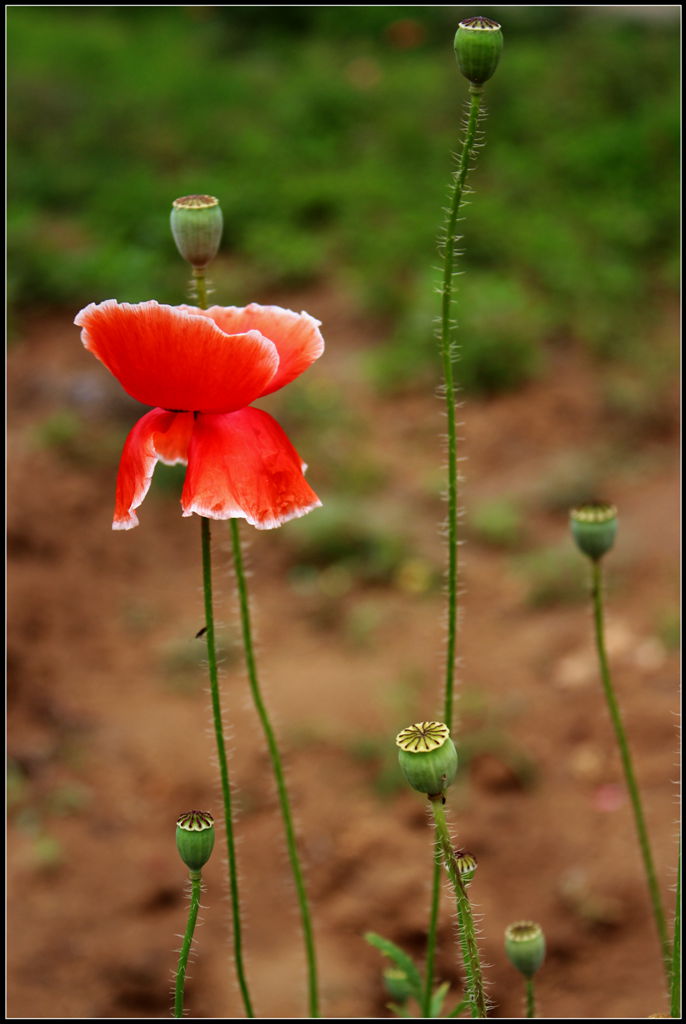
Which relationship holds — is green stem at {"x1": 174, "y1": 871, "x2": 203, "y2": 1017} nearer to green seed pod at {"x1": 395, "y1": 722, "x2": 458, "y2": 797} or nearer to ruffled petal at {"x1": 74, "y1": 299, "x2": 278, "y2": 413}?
green seed pod at {"x1": 395, "y1": 722, "x2": 458, "y2": 797}

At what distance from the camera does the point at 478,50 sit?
1.03m

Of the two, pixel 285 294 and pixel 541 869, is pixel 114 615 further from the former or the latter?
pixel 285 294

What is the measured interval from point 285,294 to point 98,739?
2607mm

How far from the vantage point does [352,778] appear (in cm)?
268

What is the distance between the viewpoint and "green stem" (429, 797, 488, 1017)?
954 mm

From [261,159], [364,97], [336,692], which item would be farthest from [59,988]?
[364,97]

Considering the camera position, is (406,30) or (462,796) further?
(406,30)

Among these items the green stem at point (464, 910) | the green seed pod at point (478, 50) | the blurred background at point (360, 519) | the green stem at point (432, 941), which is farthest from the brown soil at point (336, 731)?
the green seed pod at point (478, 50)

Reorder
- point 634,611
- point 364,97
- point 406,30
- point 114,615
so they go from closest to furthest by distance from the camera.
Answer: point 634,611, point 114,615, point 364,97, point 406,30

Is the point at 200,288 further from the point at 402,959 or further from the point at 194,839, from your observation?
the point at 402,959

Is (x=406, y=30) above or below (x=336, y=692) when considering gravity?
above

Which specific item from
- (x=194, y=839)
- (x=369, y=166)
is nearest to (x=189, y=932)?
(x=194, y=839)

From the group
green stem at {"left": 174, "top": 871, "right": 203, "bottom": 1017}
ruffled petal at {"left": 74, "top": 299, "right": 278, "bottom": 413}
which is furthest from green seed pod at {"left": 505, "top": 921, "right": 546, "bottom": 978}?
ruffled petal at {"left": 74, "top": 299, "right": 278, "bottom": 413}

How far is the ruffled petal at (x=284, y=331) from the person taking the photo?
118cm
